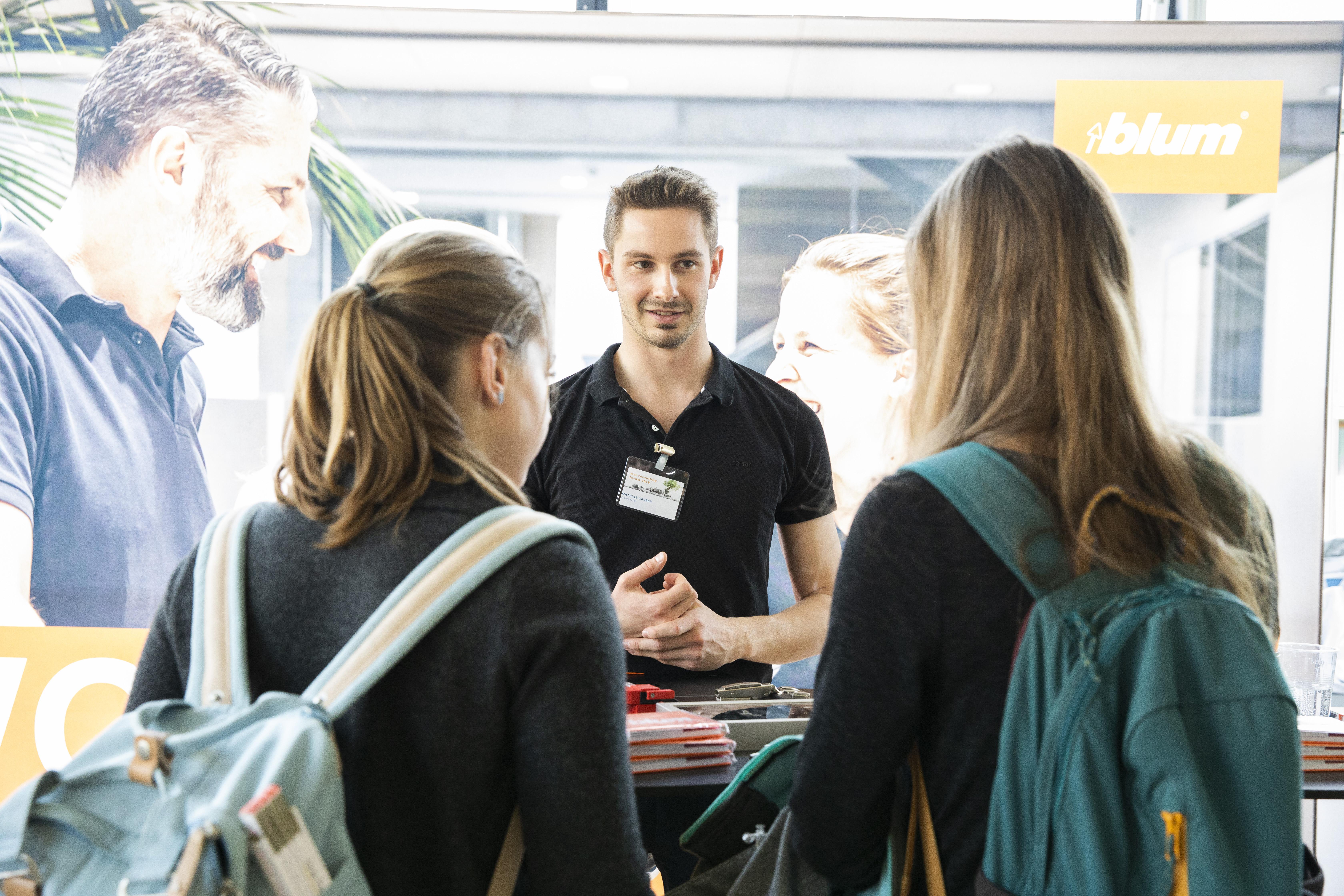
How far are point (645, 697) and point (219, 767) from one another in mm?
993

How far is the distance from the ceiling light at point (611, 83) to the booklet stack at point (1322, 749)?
101 inches

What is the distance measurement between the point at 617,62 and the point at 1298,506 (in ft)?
8.39

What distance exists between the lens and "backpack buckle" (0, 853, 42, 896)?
815mm

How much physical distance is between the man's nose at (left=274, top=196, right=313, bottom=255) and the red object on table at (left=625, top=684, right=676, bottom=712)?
2144 millimetres

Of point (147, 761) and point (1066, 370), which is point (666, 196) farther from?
point (147, 761)

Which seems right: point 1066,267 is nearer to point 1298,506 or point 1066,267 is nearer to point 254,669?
point 254,669

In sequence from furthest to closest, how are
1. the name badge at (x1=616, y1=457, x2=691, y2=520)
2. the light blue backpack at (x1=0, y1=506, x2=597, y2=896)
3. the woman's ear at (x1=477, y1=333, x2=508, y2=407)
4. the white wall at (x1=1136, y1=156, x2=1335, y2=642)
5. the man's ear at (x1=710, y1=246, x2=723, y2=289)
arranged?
the white wall at (x1=1136, y1=156, x2=1335, y2=642) → the man's ear at (x1=710, y1=246, x2=723, y2=289) → the name badge at (x1=616, y1=457, x2=691, y2=520) → the woman's ear at (x1=477, y1=333, x2=508, y2=407) → the light blue backpack at (x1=0, y1=506, x2=597, y2=896)

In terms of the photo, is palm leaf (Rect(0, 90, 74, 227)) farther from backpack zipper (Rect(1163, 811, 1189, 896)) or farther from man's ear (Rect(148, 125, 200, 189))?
backpack zipper (Rect(1163, 811, 1189, 896))

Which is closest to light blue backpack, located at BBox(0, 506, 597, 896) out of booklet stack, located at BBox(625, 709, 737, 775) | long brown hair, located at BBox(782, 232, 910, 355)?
booklet stack, located at BBox(625, 709, 737, 775)

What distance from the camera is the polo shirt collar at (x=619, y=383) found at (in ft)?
8.48

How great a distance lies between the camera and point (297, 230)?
10.8ft

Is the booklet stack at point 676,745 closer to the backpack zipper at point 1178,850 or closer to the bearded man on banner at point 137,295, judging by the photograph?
the backpack zipper at point 1178,850

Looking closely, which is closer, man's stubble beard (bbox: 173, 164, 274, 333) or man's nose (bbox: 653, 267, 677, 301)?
man's nose (bbox: 653, 267, 677, 301)

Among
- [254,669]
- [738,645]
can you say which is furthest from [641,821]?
[254,669]
